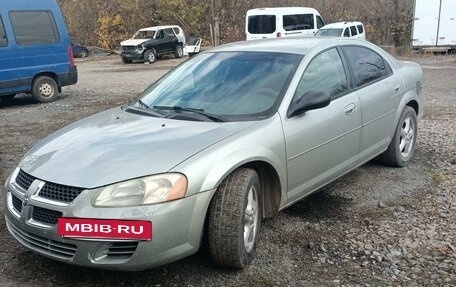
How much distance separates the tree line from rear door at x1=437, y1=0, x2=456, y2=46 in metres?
4.63

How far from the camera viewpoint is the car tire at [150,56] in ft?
81.3

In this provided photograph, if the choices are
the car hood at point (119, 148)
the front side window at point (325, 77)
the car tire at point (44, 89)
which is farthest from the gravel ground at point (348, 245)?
the car tire at point (44, 89)

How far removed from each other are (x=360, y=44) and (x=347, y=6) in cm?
2531

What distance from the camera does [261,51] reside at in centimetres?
428

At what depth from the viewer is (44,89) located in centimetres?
1112

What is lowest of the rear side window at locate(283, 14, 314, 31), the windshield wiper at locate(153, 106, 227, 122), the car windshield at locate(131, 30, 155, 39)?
the car windshield at locate(131, 30, 155, 39)

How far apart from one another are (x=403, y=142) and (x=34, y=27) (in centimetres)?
839

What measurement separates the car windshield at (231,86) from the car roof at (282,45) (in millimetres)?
92

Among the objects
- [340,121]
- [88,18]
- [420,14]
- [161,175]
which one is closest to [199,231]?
[161,175]

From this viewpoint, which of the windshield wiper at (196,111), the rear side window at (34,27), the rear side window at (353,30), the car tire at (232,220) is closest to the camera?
the car tire at (232,220)

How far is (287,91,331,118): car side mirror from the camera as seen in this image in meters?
3.71

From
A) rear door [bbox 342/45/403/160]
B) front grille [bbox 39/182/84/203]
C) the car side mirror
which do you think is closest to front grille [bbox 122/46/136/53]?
rear door [bbox 342/45/403/160]

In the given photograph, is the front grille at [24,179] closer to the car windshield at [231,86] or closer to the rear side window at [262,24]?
the car windshield at [231,86]

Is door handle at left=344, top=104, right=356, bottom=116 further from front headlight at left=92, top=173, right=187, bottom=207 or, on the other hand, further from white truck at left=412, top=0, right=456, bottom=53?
white truck at left=412, top=0, right=456, bottom=53
